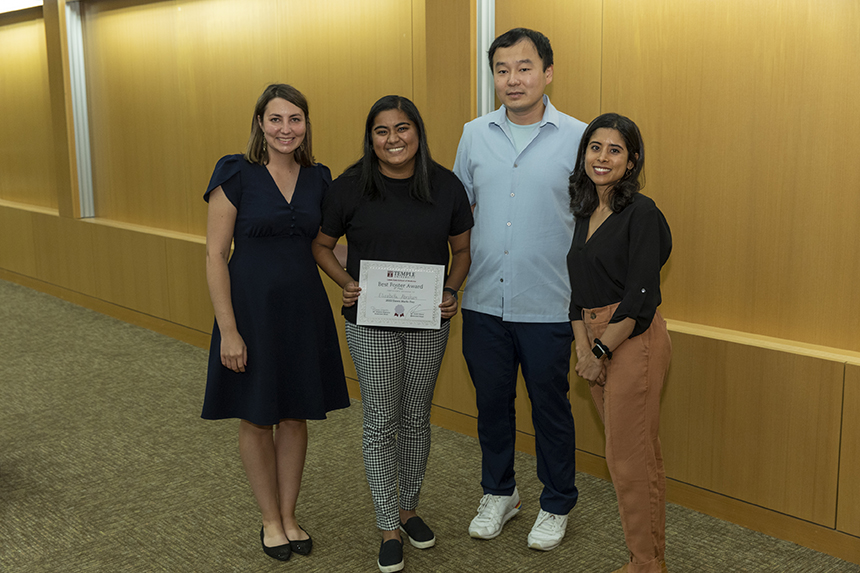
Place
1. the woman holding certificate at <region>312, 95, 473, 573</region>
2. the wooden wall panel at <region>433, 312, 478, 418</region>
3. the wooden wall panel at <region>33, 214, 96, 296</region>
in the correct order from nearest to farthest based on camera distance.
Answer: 1. the woman holding certificate at <region>312, 95, 473, 573</region>
2. the wooden wall panel at <region>433, 312, 478, 418</region>
3. the wooden wall panel at <region>33, 214, 96, 296</region>

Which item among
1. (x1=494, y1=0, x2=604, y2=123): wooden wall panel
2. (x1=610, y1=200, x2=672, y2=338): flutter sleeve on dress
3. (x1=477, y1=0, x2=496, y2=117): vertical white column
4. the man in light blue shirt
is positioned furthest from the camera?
(x1=477, y1=0, x2=496, y2=117): vertical white column

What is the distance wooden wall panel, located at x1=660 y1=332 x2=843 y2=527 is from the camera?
2.86 meters

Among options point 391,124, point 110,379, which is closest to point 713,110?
point 391,124

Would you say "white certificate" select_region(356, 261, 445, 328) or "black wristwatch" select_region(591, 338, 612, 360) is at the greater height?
"white certificate" select_region(356, 261, 445, 328)

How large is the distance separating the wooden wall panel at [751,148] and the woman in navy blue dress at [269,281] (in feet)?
4.80

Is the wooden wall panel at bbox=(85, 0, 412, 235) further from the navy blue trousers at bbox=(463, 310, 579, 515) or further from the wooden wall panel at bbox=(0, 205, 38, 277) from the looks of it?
the navy blue trousers at bbox=(463, 310, 579, 515)

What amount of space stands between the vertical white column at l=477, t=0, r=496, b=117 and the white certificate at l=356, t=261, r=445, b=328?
146cm

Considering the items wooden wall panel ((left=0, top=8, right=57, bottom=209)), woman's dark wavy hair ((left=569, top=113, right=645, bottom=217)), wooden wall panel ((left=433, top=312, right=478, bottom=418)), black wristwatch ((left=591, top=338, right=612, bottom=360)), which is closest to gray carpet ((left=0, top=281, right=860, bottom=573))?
wooden wall panel ((left=433, top=312, right=478, bottom=418))

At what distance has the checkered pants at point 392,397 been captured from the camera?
267 centimetres

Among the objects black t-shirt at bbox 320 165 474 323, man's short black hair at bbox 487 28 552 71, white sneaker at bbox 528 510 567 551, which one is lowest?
white sneaker at bbox 528 510 567 551

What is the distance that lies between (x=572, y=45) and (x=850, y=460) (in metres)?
2.02

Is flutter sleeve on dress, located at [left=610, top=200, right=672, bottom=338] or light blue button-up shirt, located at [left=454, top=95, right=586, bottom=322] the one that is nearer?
flutter sleeve on dress, located at [left=610, top=200, right=672, bottom=338]

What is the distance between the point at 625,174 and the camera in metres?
2.40

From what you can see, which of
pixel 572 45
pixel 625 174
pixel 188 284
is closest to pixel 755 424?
pixel 625 174
